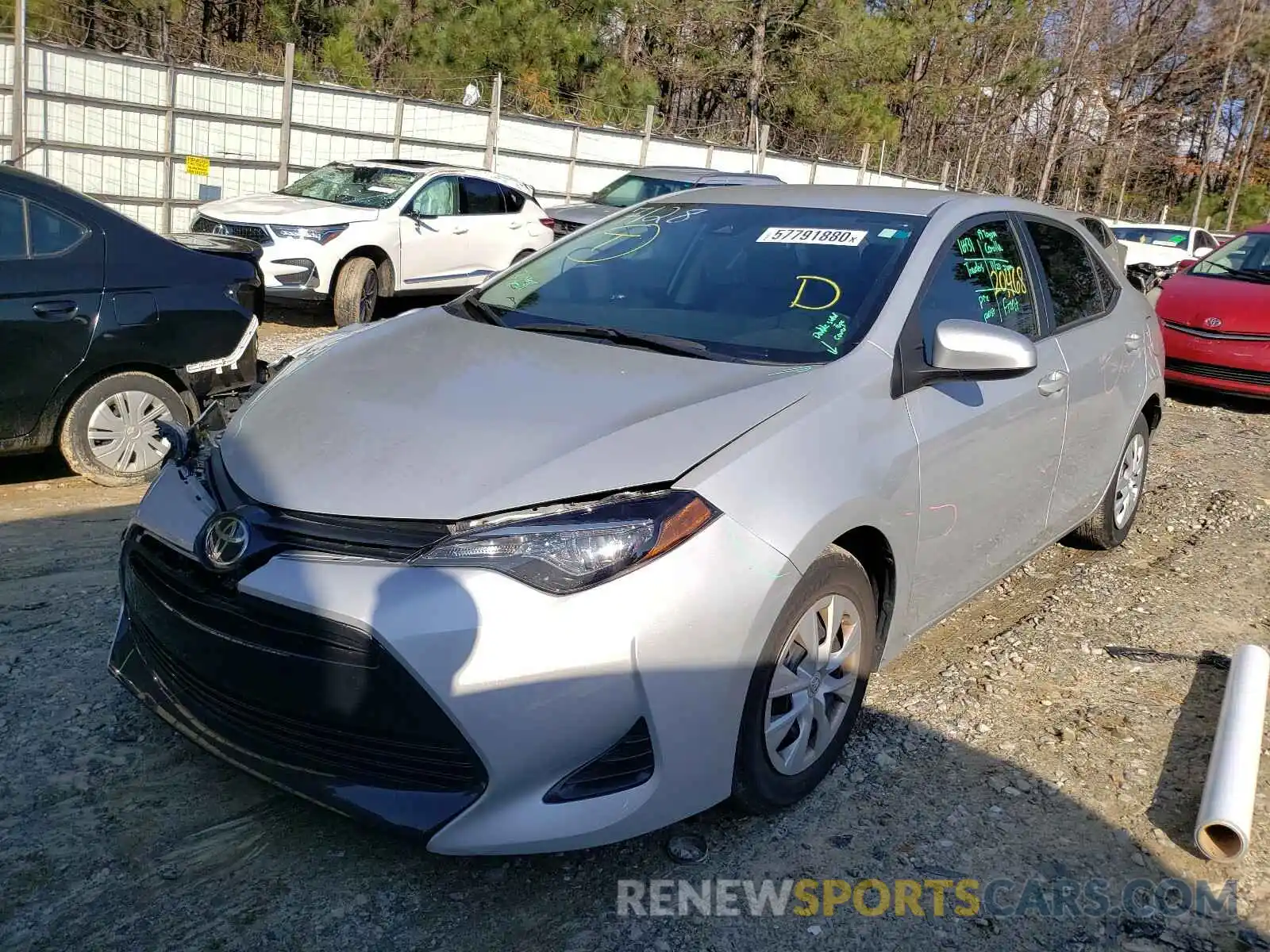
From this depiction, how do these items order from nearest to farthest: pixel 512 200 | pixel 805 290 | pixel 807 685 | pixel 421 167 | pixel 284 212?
1. pixel 807 685
2. pixel 805 290
3. pixel 284 212
4. pixel 421 167
5. pixel 512 200

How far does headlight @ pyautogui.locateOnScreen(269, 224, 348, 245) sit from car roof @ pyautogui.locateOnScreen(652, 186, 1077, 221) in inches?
272

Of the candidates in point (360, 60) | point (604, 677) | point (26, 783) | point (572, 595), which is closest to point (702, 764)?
point (604, 677)

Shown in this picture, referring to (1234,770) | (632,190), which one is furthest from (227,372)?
(632,190)

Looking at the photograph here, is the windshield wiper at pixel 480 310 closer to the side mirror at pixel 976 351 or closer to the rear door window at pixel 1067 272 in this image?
the side mirror at pixel 976 351

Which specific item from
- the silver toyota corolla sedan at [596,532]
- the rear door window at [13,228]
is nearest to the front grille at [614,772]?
the silver toyota corolla sedan at [596,532]

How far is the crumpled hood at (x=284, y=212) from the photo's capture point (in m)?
10.6

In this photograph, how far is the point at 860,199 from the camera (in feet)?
13.2

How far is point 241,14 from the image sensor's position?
73.8ft

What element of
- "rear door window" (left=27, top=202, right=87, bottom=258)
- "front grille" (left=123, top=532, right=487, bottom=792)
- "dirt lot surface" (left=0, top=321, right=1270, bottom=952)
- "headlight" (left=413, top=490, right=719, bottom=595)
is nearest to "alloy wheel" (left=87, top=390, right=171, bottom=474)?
"rear door window" (left=27, top=202, right=87, bottom=258)

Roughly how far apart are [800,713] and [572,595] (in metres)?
0.86

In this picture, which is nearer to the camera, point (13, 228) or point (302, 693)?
point (302, 693)

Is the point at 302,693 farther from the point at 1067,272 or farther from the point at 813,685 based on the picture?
the point at 1067,272

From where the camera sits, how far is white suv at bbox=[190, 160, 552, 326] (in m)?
10.5

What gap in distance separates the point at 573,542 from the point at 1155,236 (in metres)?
22.4
